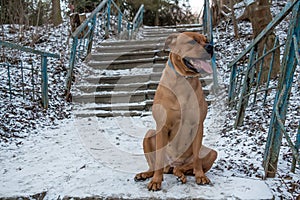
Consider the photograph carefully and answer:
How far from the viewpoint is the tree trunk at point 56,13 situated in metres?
9.45

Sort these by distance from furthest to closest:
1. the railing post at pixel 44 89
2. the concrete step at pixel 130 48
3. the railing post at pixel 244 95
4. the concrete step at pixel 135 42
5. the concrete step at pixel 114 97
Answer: the concrete step at pixel 135 42 < the concrete step at pixel 130 48 < the concrete step at pixel 114 97 < the railing post at pixel 44 89 < the railing post at pixel 244 95

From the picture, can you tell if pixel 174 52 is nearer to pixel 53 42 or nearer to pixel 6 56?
pixel 6 56

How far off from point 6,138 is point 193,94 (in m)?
2.77

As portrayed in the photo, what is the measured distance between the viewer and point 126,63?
6562 millimetres

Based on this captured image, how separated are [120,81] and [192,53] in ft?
13.3

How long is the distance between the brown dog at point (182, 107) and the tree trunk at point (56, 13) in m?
8.36

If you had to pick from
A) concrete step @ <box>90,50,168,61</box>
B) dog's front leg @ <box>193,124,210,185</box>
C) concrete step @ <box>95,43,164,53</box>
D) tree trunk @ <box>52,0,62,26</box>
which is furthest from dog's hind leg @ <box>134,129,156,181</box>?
tree trunk @ <box>52,0,62,26</box>

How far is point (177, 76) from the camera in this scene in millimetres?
2043

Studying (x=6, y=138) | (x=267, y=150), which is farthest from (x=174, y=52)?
(x=6, y=138)

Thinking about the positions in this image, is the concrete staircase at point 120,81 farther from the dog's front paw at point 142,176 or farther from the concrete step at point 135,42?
the dog's front paw at point 142,176

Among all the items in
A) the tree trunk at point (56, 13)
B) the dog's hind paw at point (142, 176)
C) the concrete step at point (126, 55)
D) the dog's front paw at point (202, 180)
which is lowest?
the dog's hind paw at point (142, 176)

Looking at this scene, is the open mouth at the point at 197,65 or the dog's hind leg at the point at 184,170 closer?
the open mouth at the point at 197,65

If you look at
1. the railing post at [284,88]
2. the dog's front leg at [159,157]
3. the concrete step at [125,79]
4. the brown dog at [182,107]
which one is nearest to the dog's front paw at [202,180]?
the brown dog at [182,107]

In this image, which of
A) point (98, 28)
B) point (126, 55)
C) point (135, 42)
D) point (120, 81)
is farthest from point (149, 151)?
point (98, 28)
